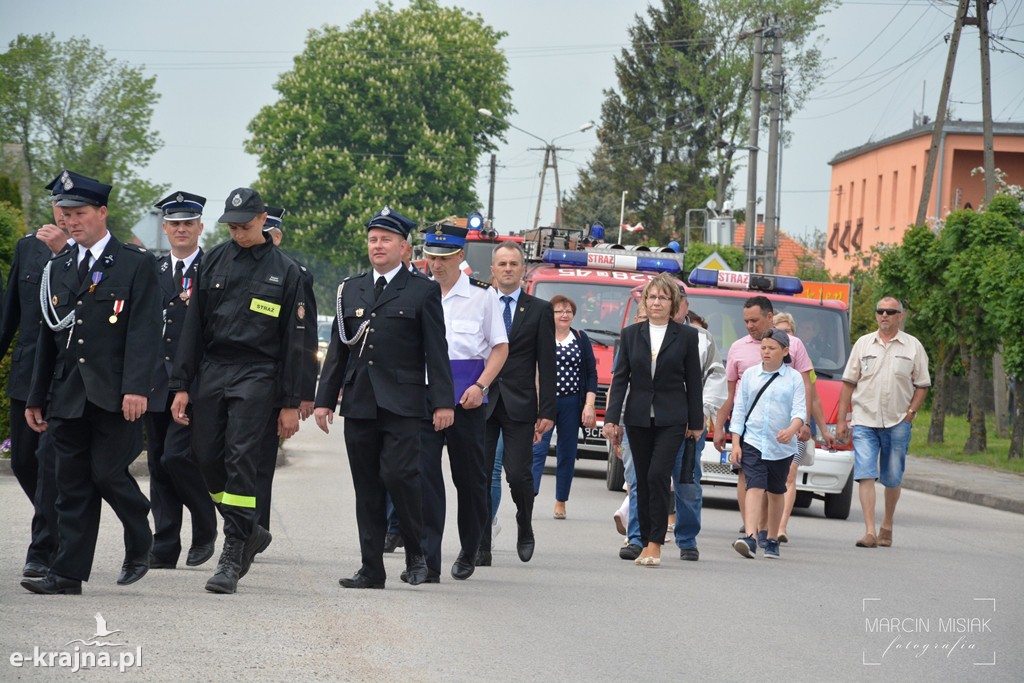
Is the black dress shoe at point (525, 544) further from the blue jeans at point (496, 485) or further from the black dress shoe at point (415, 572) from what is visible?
the black dress shoe at point (415, 572)

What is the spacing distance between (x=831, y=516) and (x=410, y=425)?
8722mm

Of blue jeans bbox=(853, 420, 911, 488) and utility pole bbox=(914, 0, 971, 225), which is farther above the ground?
utility pole bbox=(914, 0, 971, 225)

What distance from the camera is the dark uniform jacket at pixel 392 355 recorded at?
893 centimetres

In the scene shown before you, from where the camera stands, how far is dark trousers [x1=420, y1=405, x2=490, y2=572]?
31.2 ft

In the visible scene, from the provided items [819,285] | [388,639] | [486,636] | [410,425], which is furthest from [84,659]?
[819,285]

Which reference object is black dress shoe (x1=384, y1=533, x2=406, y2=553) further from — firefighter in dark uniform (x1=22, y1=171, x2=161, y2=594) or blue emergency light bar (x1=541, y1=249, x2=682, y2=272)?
blue emergency light bar (x1=541, y1=249, x2=682, y2=272)

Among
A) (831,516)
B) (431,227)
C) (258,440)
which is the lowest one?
(831,516)

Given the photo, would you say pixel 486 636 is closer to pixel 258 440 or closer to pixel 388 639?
pixel 388 639

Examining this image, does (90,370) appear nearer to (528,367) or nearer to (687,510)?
(528,367)

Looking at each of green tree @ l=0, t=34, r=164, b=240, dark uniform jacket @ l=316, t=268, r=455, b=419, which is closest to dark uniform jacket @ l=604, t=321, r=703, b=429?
dark uniform jacket @ l=316, t=268, r=455, b=419

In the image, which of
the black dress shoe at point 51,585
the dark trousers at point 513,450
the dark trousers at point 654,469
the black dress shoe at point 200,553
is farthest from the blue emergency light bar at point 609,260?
the black dress shoe at point 51,585

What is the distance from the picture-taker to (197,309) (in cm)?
873

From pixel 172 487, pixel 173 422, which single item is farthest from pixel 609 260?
pixel 173 422

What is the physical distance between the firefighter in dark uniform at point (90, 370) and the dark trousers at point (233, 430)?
35cm
